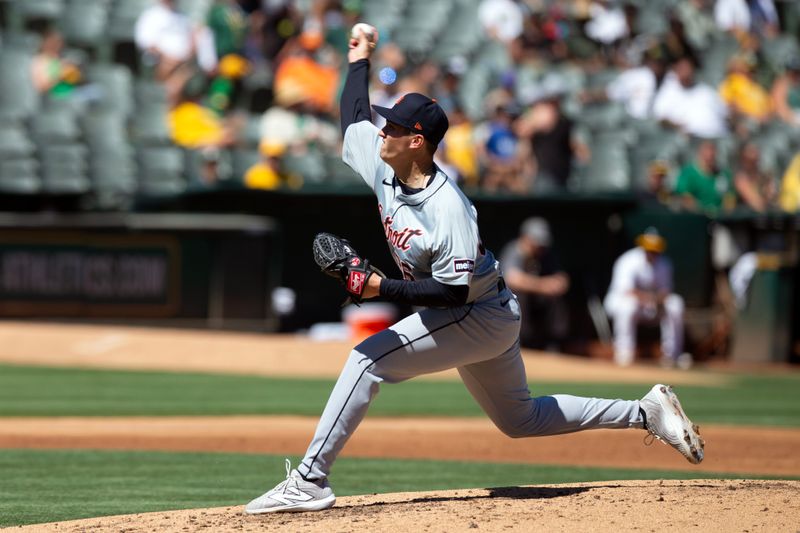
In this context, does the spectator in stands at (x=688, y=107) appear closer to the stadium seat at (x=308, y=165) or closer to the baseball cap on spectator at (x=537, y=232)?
Result: the baseball cap on spectator at (x=537, y=232)

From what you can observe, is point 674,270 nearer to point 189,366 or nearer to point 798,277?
point 798,277

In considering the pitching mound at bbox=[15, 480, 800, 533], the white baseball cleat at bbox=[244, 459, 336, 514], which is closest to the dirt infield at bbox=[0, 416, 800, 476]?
the pitching mound at bbox=[15, 480, 800, 533]

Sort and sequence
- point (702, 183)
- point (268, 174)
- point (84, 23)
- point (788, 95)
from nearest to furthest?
point (268, 174), point (702, 183), point (84, 23), point (788, 95)

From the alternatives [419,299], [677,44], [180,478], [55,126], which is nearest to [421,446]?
[180,478]

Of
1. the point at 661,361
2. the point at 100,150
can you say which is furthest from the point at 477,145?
the point at 100,150

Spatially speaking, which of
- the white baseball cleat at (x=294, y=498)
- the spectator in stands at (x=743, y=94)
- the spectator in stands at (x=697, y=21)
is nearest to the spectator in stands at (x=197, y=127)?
the spectator in stands at (x=743, y=94)

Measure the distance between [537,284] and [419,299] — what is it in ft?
29.1

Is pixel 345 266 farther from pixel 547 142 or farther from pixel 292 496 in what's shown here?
Answer: pixel 547 142

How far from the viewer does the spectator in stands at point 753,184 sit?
15648 millimetres

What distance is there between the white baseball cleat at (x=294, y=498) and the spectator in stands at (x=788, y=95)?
1447 centimetres

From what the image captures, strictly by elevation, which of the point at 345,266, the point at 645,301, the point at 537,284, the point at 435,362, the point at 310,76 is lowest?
the point at 645,301

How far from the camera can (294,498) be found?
16.2ft

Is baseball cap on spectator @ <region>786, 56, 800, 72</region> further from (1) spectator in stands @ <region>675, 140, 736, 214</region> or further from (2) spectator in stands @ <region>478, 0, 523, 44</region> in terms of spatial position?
(1) spectator in stands @ <region>675, 140, 736, 214</region>

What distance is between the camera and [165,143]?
14438 millimetres
